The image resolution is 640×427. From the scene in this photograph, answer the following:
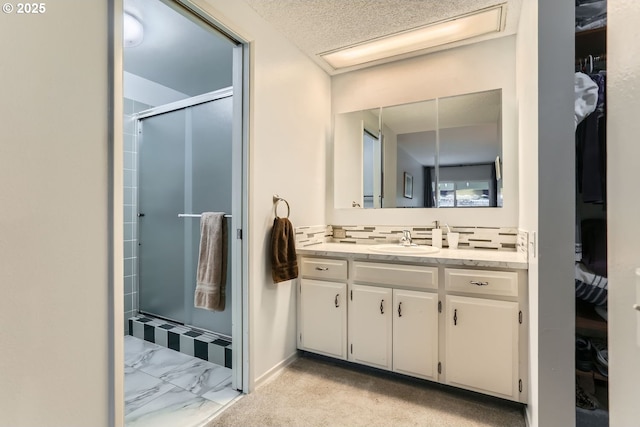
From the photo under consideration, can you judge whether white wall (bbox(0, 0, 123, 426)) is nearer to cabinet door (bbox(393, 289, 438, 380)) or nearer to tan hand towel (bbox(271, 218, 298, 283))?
tan hand towel (bbox(271, 218, 298, 283))

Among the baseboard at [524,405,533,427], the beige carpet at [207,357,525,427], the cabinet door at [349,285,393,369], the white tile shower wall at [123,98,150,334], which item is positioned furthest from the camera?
the white tile shower wall at [123,98,150,334]

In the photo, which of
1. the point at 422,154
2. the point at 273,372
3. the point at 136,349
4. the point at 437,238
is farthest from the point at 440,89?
the point at 136,349

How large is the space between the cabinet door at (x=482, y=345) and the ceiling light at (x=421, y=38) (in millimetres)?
1813

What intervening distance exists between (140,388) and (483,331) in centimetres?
215

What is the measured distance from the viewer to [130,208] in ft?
9.52

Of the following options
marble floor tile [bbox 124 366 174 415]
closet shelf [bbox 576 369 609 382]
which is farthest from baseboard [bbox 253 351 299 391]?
closet shelf [bbox 576 369 609 382]

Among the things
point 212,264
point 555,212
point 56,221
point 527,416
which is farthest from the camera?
point 212,264

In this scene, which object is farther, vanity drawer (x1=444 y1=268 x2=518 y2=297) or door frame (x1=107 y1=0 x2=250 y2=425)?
vanity drawer (x1=444 y1=268 x2=518 y2=297)

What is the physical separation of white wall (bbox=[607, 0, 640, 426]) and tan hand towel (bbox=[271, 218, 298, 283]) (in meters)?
1.66

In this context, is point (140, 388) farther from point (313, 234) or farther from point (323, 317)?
point (313, 234)

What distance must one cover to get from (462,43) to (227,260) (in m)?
2.40

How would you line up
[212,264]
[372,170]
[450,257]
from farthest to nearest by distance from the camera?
[372,170] < [212,264] < [450,257]

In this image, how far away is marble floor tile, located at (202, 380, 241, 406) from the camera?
5.77 ft

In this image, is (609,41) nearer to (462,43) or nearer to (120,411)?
(120,411)
